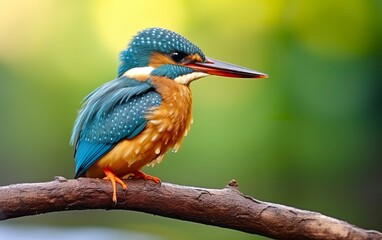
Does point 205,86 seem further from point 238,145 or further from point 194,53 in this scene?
point 194,53

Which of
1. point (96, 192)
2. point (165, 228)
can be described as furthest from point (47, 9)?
point (96, 192)

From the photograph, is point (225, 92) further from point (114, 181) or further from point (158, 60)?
point (114, 181)

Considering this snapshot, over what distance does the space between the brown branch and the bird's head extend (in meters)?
0.35

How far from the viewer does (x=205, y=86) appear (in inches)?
181

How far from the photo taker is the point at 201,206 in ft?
6.55

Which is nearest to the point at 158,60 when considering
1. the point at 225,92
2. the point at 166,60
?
the point at 166,60

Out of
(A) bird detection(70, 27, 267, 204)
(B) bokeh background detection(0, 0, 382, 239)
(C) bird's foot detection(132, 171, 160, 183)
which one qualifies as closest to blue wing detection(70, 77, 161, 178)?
(A) bird detection(70, 27, 267, 204)

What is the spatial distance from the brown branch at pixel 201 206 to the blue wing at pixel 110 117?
158 mm

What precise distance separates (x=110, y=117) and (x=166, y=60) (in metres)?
0.23

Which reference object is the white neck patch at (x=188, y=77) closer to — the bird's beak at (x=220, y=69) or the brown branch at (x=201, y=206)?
the bird's beak at (x=220, y=69)

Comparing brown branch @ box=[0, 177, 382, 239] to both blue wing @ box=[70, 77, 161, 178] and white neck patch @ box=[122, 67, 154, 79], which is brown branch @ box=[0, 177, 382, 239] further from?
white neck patch @ box=[122, 67, 154, 79]

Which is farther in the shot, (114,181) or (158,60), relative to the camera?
(158,60)

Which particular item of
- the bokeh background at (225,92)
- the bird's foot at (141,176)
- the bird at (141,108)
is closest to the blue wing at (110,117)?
the bird at (141,108)

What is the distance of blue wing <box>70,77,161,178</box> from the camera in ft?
7.09
